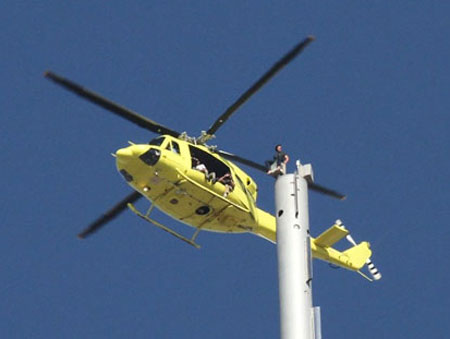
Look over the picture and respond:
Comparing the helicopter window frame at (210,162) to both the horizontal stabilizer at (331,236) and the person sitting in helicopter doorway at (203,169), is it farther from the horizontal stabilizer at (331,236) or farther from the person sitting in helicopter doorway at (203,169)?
the horizontal stabilizer at (331,236)

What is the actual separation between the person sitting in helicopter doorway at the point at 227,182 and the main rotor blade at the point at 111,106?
307cm

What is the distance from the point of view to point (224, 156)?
44906mm

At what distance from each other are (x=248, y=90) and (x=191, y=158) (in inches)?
147

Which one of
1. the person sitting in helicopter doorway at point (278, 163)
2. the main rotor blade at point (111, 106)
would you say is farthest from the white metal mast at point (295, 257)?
the main rotor blade at point (111, 106)

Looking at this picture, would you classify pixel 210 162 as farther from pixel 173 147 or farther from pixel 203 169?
pixel 173 147

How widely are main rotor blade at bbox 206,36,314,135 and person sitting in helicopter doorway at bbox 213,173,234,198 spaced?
104 inches

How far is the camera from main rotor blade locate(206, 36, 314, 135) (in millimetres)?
41344

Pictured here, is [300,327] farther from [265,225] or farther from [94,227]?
[94,227]

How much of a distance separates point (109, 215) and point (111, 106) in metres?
5.51

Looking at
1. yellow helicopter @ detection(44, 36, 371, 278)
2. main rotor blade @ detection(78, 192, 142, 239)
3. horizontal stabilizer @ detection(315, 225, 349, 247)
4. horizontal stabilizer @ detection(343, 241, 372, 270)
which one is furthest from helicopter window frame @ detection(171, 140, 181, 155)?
horizontal stabilizer @ detection(343, 241, 372, 270)

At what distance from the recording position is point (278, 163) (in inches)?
1602

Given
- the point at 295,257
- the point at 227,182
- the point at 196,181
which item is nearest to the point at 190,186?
the point at 196,181

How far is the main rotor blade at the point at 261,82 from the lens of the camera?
136 feet

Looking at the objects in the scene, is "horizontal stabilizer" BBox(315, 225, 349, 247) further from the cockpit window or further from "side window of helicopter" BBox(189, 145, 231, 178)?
the cockpit window
